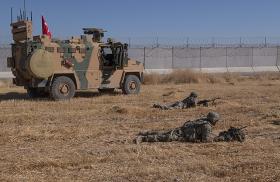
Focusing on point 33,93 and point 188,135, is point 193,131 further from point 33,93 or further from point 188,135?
point 33,93

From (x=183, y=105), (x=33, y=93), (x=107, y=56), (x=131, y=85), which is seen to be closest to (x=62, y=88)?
(x=33, y=93)

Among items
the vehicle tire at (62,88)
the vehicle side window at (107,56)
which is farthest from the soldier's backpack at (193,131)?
the vehicle side window at (107,56)

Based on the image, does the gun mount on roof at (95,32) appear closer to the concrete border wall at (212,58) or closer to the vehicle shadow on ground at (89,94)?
the vehicle shadow on ground at (89,94)

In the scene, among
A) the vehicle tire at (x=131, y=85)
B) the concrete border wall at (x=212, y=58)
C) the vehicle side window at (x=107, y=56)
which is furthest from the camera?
the concrete border wall at (x=212, y=58)

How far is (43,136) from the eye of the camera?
10.1 m

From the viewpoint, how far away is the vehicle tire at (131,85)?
1995 centimetres

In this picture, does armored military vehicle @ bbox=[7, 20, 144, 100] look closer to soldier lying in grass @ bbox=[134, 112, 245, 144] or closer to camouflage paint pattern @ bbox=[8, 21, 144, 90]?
camouflage paint pattern @ bbox=[8, 21, 144, 90]

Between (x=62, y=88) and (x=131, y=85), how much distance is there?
319cm

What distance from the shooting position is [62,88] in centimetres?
1786

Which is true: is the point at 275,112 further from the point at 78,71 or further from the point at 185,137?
the point at 78,71

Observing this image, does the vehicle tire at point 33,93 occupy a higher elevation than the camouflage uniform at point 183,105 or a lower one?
higher

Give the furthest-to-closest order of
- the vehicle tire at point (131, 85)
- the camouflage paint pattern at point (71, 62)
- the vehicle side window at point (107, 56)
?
the vehicle tire at point (131, 85)
the vehicle side window at point (107, 56)
the camouflage paint pattern at point (71, 62)

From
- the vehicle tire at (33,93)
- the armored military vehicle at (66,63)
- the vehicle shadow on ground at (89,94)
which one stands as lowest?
the vehicle shadow on ground at (89,94)

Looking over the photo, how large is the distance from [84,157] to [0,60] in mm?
30448
